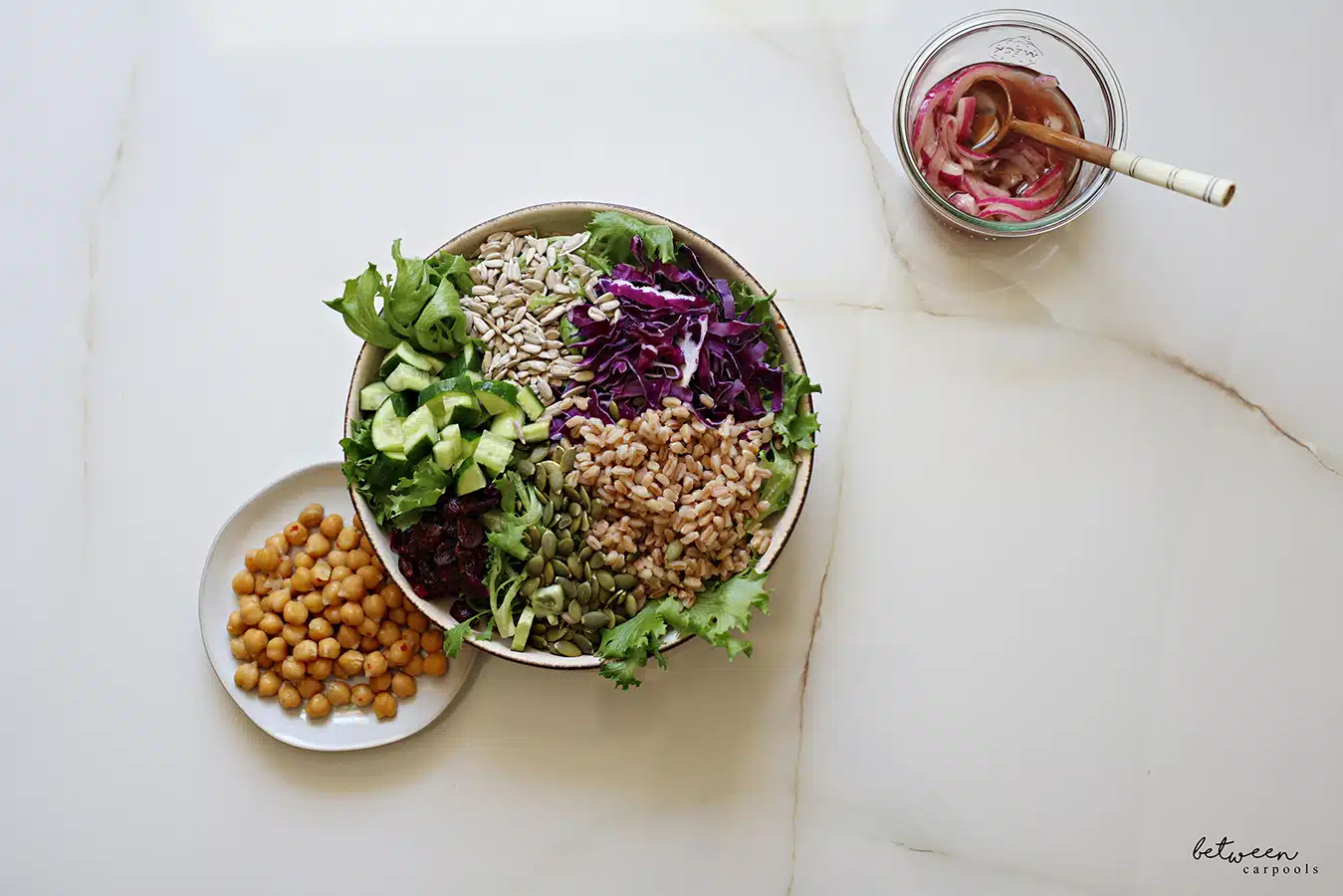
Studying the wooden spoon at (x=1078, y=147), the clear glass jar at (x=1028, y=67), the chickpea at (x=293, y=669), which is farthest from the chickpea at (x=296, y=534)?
the wooden spoon at (x=1078, y=147)

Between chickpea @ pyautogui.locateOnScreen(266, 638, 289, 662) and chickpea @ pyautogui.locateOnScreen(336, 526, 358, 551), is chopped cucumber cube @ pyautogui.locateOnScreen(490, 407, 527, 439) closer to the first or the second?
chickpea @ pyautogui.locateOnScreen(336, 526, 358, 551)

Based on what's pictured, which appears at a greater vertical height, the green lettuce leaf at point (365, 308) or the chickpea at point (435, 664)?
the green lettuce leaf at point (365, 308)

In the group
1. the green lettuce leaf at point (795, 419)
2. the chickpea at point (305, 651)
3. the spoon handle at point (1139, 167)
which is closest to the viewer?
the spoon handle at point (1139, 167)

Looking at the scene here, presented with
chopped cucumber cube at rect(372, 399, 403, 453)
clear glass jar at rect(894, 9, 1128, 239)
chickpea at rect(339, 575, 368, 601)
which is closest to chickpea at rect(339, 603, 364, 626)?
chickpea at rect(339, 575, 368, 601)

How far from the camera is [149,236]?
211 centimetres

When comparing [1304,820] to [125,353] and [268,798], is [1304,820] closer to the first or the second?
[268,798]

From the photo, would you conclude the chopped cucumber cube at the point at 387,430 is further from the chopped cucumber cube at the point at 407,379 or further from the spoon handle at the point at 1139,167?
the spoon handle at the point at 1139,167

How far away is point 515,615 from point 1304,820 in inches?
62.7

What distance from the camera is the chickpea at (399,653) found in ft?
6.26

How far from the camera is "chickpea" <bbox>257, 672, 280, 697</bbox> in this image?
6.31 ft

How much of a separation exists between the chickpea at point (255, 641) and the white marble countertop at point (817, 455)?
175 mm

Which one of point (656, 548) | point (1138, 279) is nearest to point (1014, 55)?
point (1138, 279)

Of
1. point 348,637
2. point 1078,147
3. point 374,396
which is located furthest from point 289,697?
point 1078,147

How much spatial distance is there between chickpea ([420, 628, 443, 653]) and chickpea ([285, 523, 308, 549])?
1.01ft
